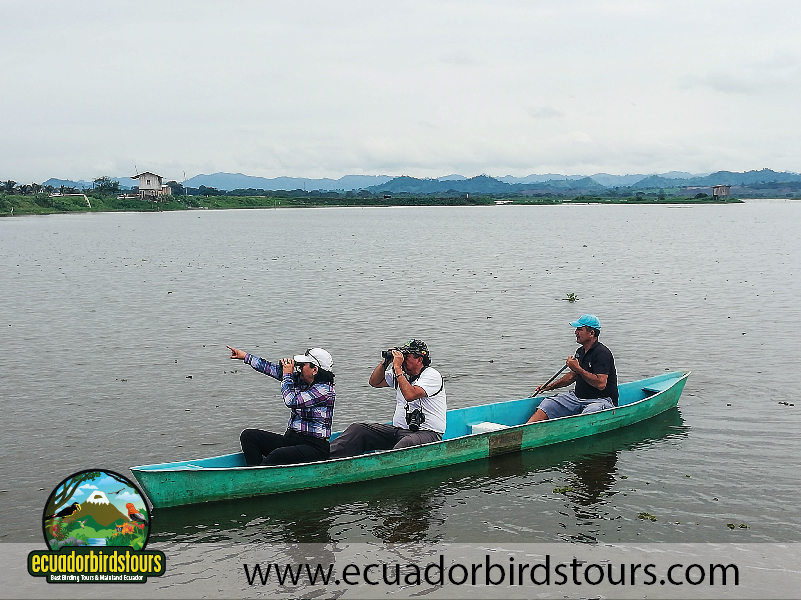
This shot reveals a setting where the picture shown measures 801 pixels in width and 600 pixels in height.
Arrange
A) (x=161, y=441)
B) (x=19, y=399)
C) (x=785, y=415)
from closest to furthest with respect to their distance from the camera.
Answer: (x=161, y=441)
(x=785, y=415)
(x=19, y=399)

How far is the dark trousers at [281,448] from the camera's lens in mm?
12570

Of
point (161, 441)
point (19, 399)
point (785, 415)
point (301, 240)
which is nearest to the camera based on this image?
point (161, 441)

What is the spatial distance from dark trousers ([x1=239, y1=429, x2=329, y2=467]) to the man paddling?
4.99m

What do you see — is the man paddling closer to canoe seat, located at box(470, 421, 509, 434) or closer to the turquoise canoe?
the turquoise canoe

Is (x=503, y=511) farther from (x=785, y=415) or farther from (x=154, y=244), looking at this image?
(x=154, y=244)

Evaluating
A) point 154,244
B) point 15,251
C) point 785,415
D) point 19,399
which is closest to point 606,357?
point 785,415

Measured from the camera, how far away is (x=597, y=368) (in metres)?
15.8

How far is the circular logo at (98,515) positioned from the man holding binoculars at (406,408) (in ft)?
13.8

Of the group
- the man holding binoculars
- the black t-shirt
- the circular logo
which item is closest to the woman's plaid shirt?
the man holding binoculars

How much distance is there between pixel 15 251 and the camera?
64.9 metres

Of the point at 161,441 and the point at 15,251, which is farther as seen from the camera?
the point at 15,251

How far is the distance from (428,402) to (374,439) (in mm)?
1119

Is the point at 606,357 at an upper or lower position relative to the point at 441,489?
upper

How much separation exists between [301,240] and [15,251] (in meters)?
27.1
